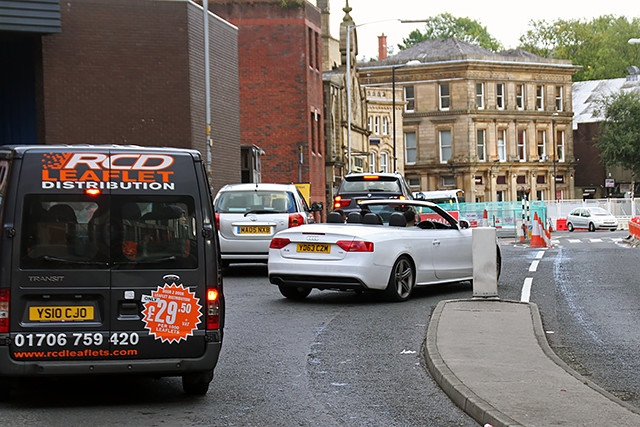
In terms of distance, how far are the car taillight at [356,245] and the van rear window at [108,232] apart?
7.36 meters

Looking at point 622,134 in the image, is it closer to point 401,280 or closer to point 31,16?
point 31,16

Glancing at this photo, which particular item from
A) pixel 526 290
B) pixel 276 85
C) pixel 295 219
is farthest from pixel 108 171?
pixel 276 85

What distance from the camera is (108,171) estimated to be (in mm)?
9078

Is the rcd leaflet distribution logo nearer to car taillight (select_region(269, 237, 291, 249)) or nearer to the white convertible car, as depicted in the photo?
the white convertible car

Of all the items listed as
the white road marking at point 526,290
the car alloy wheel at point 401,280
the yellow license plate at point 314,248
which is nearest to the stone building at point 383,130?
the white road marking at point 526,290

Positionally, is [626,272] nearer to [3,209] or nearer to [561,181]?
[3,209]

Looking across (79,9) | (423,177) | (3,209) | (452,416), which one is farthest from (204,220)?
(423,177)

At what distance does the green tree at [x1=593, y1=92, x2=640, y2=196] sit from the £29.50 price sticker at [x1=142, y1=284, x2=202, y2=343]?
89.9 meters

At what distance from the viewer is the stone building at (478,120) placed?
9694 cm

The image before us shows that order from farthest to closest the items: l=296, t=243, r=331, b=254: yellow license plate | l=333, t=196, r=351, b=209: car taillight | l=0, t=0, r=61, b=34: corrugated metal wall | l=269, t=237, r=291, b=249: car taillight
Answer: l=0, t=0, r=61, b=34: corrugated metal wall → l=333, t=196, r=351, b=209: car taillight → l=269, t=237, r=291, b=249: car taillight → l=296, t=243, r=331, b=254: yellow license plate

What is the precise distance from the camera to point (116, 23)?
3803 centimetres

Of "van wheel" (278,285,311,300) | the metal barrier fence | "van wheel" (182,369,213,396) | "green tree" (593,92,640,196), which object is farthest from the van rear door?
"green tree" (593,92,640,196)

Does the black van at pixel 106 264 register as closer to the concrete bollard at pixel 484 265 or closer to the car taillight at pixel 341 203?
the concrete bollard at pixel 484 265

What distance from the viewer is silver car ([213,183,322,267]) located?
21.6m
